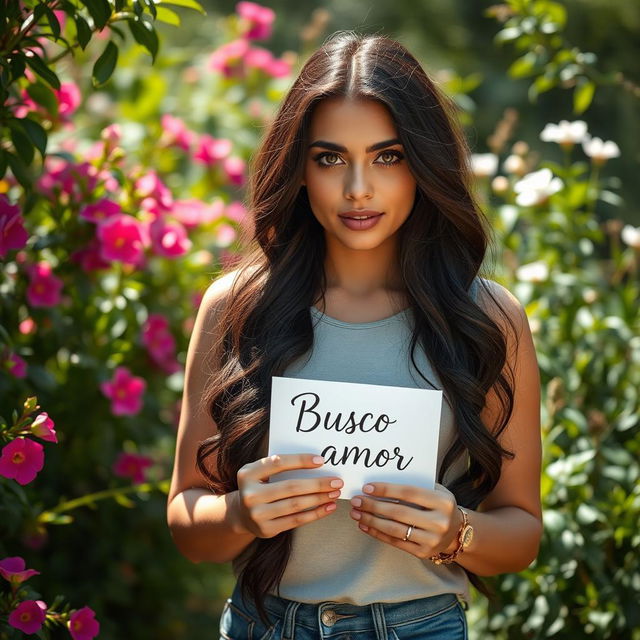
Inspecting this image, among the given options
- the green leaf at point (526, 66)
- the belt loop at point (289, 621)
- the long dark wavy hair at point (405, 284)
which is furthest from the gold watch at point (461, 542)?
the green leaf at point (526, 66)

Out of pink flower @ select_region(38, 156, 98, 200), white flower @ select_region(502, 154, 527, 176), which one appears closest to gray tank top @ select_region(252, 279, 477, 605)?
pink flower @ select_region(38, 156, 98, 200)

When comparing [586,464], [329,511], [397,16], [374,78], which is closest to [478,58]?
[397,16]

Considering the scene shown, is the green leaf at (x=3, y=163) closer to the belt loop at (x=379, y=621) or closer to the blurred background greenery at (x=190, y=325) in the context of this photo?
the blurred background greenery at (x=190, y=325)

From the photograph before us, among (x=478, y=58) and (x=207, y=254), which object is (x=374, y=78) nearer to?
(x=207, y=254)

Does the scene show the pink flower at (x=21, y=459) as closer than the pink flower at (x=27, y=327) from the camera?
Yes

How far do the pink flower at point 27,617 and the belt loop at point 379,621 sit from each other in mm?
545

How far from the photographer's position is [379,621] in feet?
5.24

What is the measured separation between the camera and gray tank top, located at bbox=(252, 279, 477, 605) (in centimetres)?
Answer: 162

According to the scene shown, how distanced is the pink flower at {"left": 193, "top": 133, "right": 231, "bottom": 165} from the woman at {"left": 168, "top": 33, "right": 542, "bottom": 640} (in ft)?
4.78

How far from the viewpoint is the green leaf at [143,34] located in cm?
179

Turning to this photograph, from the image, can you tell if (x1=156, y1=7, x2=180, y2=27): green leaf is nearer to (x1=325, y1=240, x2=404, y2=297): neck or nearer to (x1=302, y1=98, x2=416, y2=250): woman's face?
(x1=302, y1=98, x2=416, y2=250): woman's face

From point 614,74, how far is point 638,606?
1276mm

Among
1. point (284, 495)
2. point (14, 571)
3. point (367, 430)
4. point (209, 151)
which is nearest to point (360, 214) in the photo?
point (367, 430)

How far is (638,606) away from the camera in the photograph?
2.21 metres
